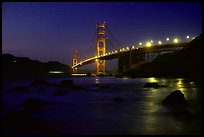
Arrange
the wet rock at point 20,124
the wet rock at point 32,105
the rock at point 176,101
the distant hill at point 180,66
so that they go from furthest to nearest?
1. the distant hill at point 180,66
2. the rock at point 176,101
3. the wet rock at point 32,105
4. the wet rock at point 20,124

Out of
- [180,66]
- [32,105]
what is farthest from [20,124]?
[180,66]

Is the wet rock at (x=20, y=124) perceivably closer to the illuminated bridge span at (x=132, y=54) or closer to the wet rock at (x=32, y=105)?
the wet rock at (x=32, y=105)

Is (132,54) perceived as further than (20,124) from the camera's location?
Yes

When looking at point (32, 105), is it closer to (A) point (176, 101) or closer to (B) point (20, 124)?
(B) point (20, 124)

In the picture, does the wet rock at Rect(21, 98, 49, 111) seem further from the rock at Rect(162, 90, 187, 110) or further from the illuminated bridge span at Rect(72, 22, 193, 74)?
the illuminated bridge span at Rect(72, 22, 193, 74)

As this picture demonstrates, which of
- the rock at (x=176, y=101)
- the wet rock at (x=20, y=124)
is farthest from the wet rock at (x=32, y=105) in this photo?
the rock at (x=176, y=101)

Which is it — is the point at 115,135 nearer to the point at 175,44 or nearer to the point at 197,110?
the point at 197,110

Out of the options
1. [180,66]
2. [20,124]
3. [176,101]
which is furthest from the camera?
[180,66]

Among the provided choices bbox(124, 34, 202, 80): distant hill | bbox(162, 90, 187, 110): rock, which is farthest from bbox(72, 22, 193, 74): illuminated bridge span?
bbox(162, 90, 187, 110): rock

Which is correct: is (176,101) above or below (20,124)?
above
